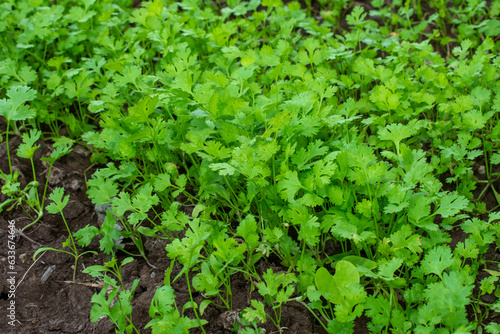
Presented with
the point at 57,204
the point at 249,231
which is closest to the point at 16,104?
the point at 57,204

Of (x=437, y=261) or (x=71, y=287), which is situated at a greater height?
(x=437, y=261)

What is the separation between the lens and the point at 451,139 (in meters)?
2.46

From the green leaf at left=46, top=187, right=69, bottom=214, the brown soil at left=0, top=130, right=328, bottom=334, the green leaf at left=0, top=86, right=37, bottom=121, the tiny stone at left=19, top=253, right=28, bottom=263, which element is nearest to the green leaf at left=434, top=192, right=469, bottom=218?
the brown soil at left=0, top=130, right=328, bottom=334

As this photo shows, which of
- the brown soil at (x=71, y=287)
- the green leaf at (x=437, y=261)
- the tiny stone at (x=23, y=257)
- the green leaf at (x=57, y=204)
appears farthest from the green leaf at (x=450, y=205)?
the tiny stone at (x=23, y=257)

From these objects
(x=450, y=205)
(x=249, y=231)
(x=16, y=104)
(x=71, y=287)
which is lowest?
(x=71, y=287)

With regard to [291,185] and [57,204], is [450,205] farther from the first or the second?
[57,204]

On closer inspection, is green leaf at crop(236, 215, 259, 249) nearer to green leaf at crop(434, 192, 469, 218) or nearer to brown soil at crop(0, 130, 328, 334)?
brown soil at crop(0, 130, 328, 334)

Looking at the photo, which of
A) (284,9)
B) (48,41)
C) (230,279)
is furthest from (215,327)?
(284,9)

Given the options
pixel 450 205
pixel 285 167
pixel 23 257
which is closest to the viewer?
pixel 450 205

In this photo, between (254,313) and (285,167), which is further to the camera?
(285,167)

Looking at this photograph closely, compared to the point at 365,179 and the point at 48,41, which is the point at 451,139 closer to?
the point at 365,179

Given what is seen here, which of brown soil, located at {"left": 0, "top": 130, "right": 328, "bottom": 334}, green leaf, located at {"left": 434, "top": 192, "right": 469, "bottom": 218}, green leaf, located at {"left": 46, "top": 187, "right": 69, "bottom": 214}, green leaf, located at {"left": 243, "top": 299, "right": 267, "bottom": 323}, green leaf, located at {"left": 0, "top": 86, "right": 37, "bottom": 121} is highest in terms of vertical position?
green leaf, located at {"left": 0, "top": 86, "right": 37, "bottom": 121}

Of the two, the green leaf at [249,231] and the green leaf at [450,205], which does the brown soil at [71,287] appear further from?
the green leaf at [450,205]

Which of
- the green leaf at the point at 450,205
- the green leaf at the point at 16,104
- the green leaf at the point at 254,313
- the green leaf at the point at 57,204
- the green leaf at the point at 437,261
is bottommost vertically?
the green leaf at the point at 254,313
